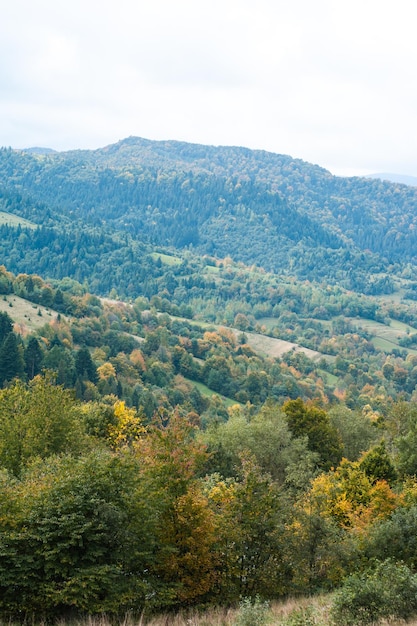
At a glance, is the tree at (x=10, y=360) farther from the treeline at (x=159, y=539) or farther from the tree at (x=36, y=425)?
the treeline at (x=159, y=539)

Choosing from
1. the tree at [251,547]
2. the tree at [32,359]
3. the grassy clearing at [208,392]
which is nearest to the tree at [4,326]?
the tree at [32,359]

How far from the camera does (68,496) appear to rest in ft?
72.5

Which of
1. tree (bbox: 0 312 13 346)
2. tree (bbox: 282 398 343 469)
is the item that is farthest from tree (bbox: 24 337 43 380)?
tree (bbox: 282 398 343 469)

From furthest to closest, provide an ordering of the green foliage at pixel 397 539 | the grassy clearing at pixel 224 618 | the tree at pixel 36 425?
the tree at pixel 36 425 → the green foliage at pixel 397 539 → the grassy clearing at pixel 224 618

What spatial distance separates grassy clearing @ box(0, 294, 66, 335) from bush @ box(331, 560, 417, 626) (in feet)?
432

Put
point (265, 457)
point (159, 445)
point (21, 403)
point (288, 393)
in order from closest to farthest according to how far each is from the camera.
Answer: point (159, 445)
point (21, 403)
point (265, 457)
point (288, 393)

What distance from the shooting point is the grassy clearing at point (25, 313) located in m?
150

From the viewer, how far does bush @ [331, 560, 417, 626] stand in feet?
60.6

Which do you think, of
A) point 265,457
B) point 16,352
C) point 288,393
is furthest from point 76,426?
point 288,393

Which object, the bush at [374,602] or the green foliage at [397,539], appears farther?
the green foliage at [397,539]

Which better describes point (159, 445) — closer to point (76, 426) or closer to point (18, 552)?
point (18, 552)

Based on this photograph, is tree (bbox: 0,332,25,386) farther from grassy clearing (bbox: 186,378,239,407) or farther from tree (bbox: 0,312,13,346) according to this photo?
grassy clearing (bbox: 186,378,239,407)

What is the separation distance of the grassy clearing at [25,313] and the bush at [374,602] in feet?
432

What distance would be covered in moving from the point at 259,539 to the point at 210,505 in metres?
3.82
